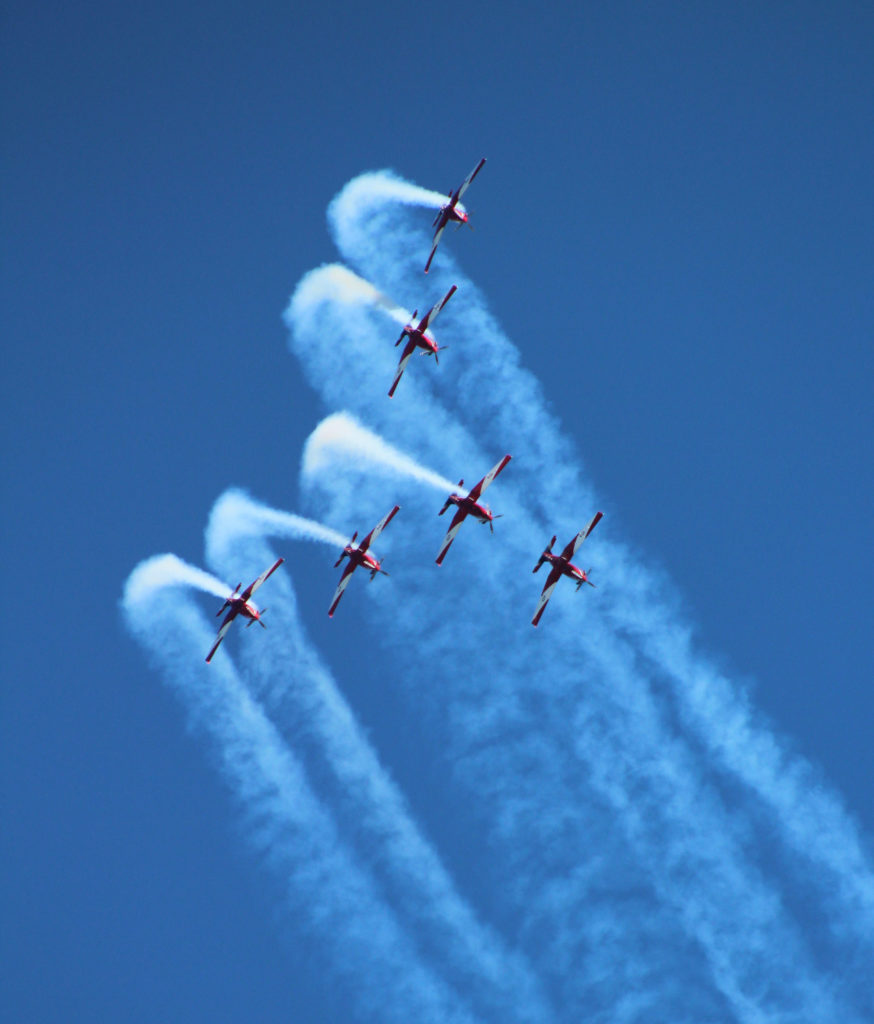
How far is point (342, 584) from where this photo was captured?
7712cm

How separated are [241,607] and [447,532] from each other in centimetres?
1399

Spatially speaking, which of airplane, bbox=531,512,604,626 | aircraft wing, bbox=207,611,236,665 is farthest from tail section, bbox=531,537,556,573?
aircraft wing, bbox=207,611,236,665

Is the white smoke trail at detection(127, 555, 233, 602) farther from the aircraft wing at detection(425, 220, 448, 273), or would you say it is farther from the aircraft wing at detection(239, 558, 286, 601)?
the aircraft wing at detection(425, 220, 448, 273)

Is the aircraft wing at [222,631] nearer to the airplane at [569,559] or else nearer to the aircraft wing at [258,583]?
the aircraft wing at [258,583]

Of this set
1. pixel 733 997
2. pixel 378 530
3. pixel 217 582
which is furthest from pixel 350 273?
pixel 733 997

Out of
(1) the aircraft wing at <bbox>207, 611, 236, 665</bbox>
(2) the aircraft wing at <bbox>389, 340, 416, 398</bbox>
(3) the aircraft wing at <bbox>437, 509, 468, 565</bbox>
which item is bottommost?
(1) the aircraft wing at <bbox>207, 611, 236, 665</bbox>

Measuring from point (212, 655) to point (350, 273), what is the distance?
25953 millimetres

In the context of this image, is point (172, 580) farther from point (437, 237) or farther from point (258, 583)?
point (437, 237)

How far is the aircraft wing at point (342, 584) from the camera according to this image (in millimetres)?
75562

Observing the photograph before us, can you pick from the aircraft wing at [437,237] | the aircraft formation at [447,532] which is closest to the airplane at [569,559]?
the aircraft formation at [447,532]

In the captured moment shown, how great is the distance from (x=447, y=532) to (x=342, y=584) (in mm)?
7825

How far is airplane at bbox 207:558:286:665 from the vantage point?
76.1 m

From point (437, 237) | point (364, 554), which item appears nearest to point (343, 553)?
point (364, 554)

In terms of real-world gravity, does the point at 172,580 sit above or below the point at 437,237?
below
